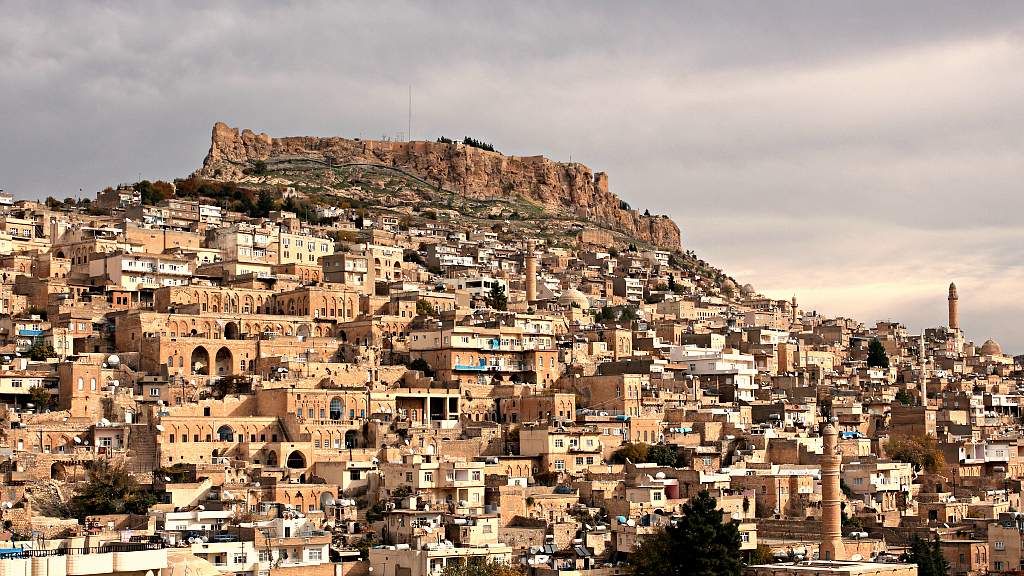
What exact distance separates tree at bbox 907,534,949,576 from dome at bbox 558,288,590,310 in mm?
37286

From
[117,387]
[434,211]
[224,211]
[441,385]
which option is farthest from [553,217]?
[117,387]

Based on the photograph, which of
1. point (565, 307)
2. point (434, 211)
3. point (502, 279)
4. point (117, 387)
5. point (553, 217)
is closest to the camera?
point (117, 387)

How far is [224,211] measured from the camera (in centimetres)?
8906

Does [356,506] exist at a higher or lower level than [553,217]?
lower

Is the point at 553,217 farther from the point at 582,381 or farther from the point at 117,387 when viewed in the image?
the point at 117,387

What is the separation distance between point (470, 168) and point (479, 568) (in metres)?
83.5

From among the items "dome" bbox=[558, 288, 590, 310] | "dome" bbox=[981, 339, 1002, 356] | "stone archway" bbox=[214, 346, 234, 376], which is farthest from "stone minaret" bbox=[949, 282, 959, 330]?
"stone archway" bbox=[214, 346, 234, 376]

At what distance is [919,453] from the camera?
59.1m

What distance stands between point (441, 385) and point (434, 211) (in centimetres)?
5194

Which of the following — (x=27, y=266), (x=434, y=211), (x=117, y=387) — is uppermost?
(x=434, y=211)

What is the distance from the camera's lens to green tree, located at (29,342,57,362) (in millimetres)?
53094

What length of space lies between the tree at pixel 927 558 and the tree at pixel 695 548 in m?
5.31

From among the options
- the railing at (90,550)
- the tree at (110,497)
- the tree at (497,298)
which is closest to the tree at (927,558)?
A: the railing at (90,550)

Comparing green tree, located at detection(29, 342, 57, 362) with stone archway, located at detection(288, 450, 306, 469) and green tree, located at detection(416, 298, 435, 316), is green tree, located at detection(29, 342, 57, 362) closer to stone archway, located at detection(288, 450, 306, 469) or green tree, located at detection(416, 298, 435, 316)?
stone archway, located at detection(288, 450, 306, 469)
